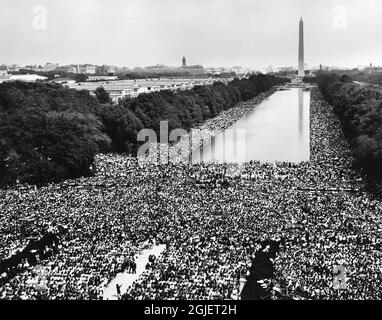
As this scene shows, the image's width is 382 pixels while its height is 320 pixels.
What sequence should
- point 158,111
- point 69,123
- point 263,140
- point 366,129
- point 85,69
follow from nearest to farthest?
1. point 69,123
2. point 366,129
3. point 263,140
4. point 158,111
5. point 85,69

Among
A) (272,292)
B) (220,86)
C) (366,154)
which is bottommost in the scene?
(272,292)

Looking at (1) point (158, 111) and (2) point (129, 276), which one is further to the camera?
(1) point (158, 111)

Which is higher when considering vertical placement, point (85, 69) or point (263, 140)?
point (85, 69)

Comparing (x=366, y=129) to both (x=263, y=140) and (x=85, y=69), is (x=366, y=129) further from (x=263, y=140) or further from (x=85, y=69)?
(x=85, y=69)

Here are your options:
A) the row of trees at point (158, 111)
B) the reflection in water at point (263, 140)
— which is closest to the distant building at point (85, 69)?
the row of trees at point (158, 111)

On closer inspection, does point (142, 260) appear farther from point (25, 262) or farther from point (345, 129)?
point (345, 129)

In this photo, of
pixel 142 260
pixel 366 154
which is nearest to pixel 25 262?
pixel 142 260

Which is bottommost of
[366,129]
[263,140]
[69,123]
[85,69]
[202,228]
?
[202,228]

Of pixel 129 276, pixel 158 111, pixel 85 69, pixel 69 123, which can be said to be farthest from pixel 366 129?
pixel 85 69
